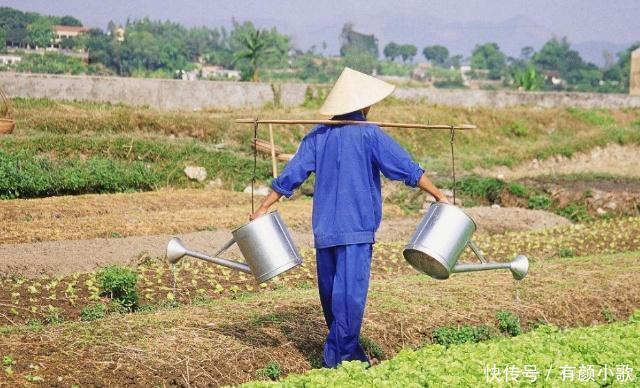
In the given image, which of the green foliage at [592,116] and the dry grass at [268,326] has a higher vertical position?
the dry grass at [268,326]

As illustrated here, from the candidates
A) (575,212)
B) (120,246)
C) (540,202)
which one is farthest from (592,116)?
(120,246)

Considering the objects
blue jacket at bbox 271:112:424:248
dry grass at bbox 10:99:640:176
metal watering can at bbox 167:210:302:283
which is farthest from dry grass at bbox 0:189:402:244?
blue jacket at bbox 271:112:424:248

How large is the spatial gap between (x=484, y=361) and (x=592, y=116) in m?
29.1

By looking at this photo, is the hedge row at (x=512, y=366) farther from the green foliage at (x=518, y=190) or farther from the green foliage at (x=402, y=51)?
the green foliage at (x=402, y=51)

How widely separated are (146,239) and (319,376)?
23.4ft

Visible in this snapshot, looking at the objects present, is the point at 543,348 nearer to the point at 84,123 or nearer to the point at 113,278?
the point at 113,278

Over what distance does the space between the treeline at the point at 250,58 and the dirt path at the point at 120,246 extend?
18.9 meters

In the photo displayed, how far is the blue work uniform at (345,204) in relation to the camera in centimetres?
643

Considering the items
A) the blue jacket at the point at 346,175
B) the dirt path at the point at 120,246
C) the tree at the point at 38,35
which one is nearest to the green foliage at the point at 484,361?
the blue jacket at the point at 346,175

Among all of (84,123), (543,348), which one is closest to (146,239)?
(543,348)

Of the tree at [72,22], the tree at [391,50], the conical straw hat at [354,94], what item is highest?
the conical straw hat at [354,94]

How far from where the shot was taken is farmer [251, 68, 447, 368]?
6.43m

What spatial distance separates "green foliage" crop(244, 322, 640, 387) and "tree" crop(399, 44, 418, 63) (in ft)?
614

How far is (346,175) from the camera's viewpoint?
256 inches
